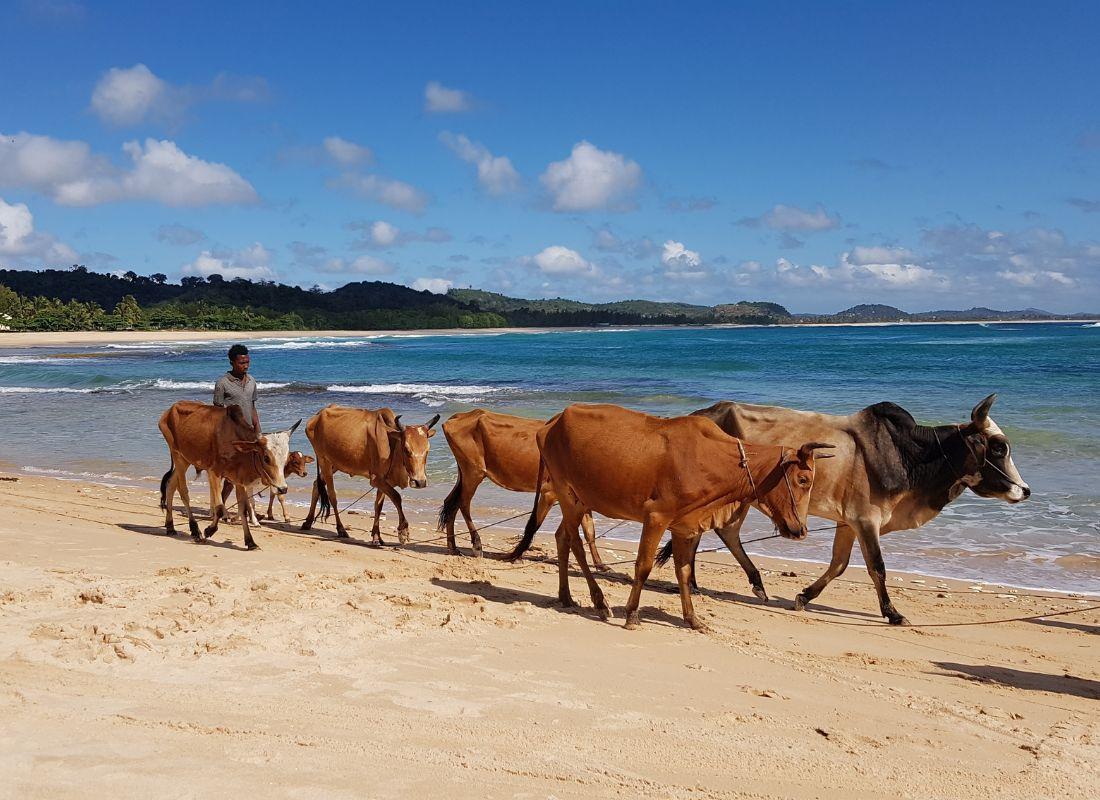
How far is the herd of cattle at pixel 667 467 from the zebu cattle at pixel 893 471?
14 mm

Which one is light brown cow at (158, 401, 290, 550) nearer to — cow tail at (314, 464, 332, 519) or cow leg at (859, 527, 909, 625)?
cow tail at (314, 464, 332, 519)

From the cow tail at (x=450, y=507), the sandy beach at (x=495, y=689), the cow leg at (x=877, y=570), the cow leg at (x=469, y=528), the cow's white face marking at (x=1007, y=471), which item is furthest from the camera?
the cow tail at (x=450, y=507)

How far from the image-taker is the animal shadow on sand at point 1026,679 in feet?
20.9

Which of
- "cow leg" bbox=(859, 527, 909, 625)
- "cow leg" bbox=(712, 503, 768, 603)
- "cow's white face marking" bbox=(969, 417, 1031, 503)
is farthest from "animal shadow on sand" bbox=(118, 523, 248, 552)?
"cow's white face marking" bbox=(969, 417, 1031, 503)

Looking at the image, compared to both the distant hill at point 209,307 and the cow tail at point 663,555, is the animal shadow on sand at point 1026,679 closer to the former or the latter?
the cow tail at point 663,555

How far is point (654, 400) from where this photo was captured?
32.0m

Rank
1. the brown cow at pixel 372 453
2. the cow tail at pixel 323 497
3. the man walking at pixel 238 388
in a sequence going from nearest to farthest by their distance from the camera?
the man walking at pixel 238 388
the brown cow at pixel 372 453
the cow tail at pixel 323 497

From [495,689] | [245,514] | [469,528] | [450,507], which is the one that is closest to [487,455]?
[450,507]

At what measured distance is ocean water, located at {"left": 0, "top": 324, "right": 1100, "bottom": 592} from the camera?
11555 mm

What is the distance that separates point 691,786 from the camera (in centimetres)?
443

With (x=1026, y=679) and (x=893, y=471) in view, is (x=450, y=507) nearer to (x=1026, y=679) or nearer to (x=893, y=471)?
(x=893, y=471)

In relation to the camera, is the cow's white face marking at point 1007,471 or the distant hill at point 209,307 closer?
the cow's white face marking at point 1007,471

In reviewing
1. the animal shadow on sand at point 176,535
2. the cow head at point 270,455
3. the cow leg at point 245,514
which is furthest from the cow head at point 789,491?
the animal shadow on sand at point 176,535

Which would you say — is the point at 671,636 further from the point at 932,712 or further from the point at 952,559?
the point at 952,559
